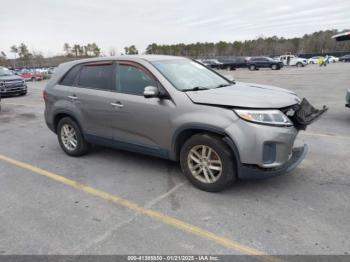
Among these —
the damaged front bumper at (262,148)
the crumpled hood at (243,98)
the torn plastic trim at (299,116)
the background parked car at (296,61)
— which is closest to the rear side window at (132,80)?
the crumpled hood at (243,98)

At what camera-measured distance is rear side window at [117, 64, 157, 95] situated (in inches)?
174

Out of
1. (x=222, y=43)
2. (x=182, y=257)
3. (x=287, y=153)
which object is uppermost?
(x=222, y=43)

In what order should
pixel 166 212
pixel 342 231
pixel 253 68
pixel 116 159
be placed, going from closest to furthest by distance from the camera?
1. pixel 342 231
2. pixel 166 212
3. pixel 116 159
4. pixel 253 68

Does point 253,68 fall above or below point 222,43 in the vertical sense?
below

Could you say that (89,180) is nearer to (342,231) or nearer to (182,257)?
(182,257)

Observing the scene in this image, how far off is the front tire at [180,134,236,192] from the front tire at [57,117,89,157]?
85.9 inches

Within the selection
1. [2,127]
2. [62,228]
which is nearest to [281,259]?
[62,228]

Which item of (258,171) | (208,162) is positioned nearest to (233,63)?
(208,162)

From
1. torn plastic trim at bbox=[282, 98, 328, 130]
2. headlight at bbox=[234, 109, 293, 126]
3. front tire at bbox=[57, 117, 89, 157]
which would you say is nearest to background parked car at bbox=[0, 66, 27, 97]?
front tire at bbox=[57, 117, 89, 157]

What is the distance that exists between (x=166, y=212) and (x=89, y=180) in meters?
1.54

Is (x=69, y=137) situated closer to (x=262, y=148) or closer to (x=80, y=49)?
(x=262, y=148)

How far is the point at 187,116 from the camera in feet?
12.9

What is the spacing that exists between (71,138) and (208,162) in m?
2.86

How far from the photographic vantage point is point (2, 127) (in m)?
8.73
